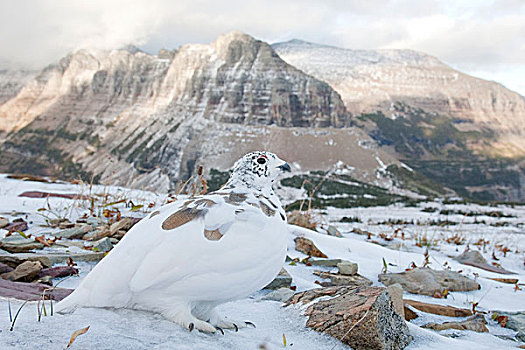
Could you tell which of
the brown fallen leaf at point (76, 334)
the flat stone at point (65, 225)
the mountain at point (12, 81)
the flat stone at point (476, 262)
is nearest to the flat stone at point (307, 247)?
the flat stone at point (476, 262)

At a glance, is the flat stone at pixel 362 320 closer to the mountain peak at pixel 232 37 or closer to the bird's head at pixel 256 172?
the bird's head at pixel 256 172

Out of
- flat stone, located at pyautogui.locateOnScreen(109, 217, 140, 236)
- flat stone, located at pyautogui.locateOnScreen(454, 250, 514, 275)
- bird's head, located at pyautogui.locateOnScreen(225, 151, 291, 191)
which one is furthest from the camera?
flat stone, located at pyautogui.locateOnScreen(454, 250, 514, 275)

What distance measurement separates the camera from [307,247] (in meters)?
6.09

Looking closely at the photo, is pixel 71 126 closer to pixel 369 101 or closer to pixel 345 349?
pixel 369 101

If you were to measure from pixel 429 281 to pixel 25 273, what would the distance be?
4.19 metres

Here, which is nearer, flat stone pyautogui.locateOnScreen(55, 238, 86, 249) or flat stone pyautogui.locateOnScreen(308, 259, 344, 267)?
flat stone pyautogui.locateOnScreen(55, 238, 86, 249)

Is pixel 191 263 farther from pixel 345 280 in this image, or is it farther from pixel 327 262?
pixel 327 262

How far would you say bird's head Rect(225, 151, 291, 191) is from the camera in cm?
320

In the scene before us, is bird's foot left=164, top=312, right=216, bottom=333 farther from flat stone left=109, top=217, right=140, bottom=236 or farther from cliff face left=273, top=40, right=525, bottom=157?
cliff face left=273, top=40, right=525, bottom=157

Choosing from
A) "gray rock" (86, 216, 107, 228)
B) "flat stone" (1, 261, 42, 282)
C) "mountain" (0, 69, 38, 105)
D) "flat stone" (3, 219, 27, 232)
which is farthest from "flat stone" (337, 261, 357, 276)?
"mountain" (0, 69, 38, 105)

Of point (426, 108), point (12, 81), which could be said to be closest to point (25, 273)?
point (12, 81)

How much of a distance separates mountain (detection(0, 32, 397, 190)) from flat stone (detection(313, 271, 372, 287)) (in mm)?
57115

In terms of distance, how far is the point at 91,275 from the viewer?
269 centimetres

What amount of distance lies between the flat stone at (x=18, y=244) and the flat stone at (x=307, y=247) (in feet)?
10.7
